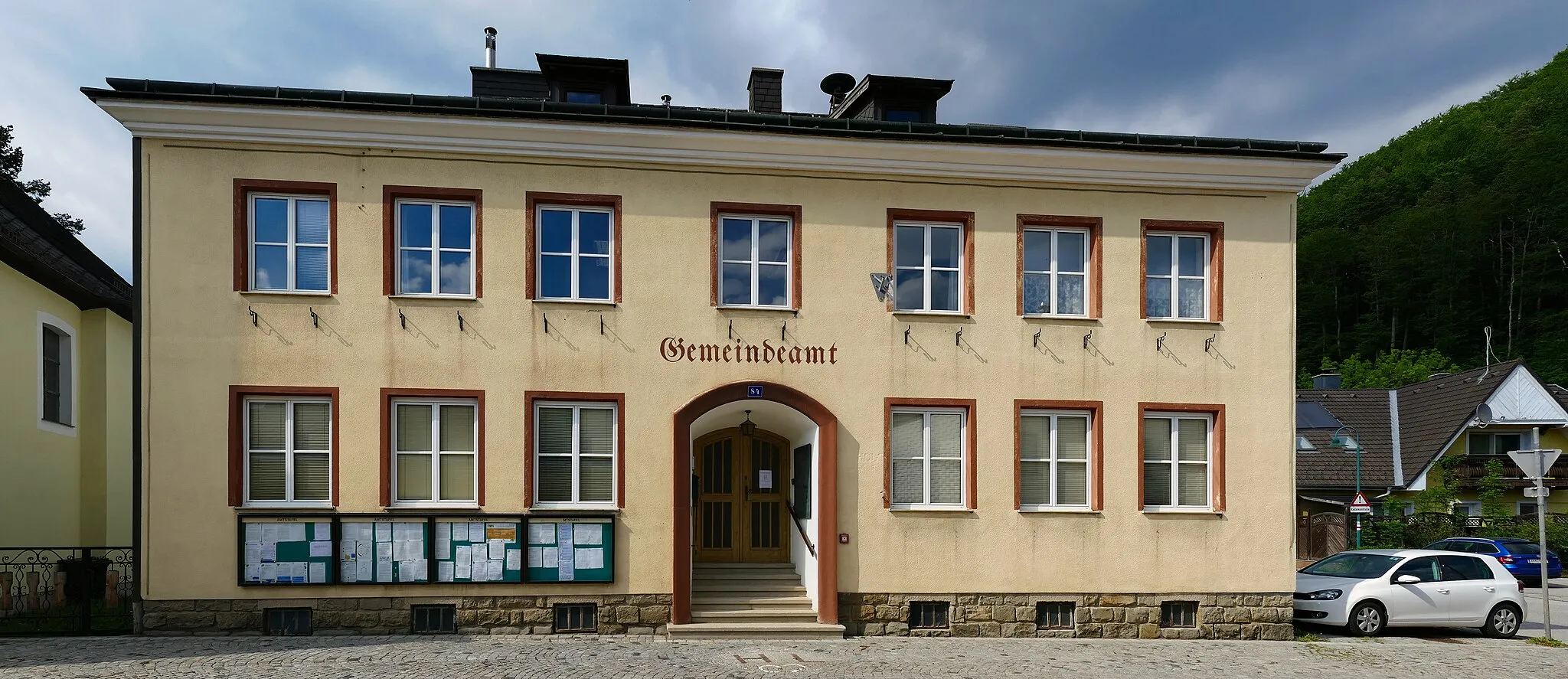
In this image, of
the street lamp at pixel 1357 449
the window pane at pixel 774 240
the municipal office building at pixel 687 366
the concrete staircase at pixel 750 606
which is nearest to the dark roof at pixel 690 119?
the municipal office building at pixel 687 366

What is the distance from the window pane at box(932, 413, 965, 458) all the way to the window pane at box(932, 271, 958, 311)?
56.8 inches

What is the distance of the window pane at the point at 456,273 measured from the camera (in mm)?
13031

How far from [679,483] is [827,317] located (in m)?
2.86

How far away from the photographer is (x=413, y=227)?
13031 millimetres

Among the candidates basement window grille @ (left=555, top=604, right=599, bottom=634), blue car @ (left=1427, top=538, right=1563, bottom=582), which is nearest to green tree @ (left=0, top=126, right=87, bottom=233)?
basement window grille @ (left=555, top=604, right=599, bottom=634)

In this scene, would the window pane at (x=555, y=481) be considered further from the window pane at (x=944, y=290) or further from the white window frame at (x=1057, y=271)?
the white window frame at (x=1057, y=271)

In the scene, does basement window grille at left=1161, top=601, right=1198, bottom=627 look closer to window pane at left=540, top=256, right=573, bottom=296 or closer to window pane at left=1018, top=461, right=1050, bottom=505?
window pane at left=1018, top=461, right=1050, bottom=505

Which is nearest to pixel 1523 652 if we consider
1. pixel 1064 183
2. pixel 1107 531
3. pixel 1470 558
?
pixel 1470 558

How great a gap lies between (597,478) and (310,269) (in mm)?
4373

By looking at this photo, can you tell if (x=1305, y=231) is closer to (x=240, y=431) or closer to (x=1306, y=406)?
(x=1306, y=406)

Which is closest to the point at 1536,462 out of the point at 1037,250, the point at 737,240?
the point at 1037,250

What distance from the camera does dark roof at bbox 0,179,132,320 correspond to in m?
15.3

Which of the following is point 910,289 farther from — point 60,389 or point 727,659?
point 60,389

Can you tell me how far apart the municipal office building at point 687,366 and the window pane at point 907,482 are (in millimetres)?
A: 32
